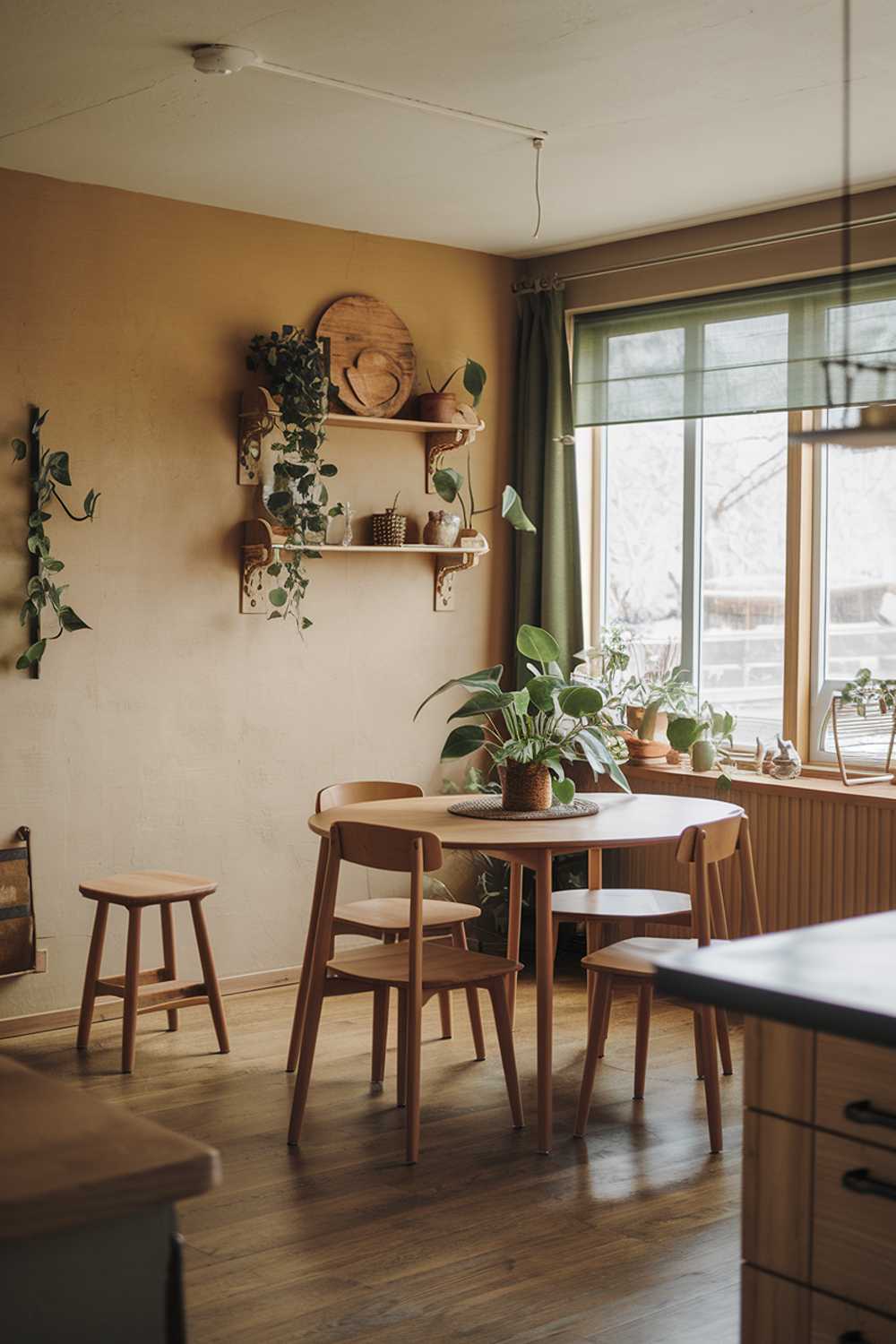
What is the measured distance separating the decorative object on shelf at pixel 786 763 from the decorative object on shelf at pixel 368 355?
1.86m

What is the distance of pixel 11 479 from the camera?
4.58 metres

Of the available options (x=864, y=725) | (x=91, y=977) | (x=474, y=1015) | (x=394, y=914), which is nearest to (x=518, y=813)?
(x=394, y=914)

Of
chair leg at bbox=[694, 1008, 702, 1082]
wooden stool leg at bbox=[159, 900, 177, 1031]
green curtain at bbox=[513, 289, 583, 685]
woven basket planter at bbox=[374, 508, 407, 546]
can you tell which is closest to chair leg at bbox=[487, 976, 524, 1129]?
chair leg at bbox=[694, 1008, 702, 1082]

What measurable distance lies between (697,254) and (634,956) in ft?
8.89

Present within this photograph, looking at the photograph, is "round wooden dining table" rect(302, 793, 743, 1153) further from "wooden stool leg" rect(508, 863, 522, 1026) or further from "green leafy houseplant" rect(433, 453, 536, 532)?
"green leafy houseplant" rect(433, 453, 536, 532)

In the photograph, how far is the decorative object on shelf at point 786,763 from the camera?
4984 millimetres

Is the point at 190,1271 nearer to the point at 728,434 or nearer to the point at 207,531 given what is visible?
the point at 207,531

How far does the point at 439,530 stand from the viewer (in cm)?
546

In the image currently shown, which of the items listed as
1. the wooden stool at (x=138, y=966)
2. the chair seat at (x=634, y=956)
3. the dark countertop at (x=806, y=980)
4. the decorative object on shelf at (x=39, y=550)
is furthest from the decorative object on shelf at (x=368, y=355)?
the dark countertop at (x=806, y=980)

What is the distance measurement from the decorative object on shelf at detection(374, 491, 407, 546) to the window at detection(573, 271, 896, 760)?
0.88 metres

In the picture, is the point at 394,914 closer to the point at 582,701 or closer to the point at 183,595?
the point at 582,701

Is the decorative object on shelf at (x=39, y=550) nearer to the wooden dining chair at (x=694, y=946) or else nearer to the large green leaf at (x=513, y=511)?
the large green leaf at (x=513, y=511)

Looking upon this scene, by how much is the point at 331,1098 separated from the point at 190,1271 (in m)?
1.08

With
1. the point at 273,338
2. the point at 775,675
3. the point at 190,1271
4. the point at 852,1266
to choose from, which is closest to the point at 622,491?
the point at 775,675
